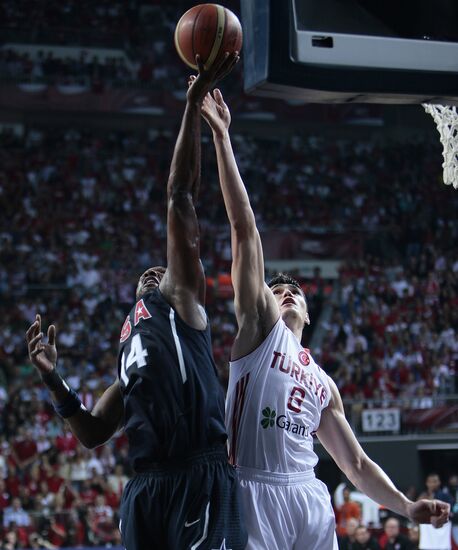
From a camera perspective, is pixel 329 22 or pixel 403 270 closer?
pixel 329 22

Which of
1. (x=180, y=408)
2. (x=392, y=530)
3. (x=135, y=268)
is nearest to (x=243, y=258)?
(x=180, y=408)

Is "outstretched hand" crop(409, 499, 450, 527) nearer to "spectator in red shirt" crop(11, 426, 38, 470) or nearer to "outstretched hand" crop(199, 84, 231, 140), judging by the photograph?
"outstretched hand" crop(199, 84, 231, 140)

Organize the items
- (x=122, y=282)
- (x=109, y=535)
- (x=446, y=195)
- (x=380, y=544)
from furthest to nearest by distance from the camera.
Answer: (x=446, y=195) → (x=122, y=282) → (x=109, y=535) → (x=380, y=544)

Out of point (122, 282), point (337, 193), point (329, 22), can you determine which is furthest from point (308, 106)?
point (329, 22)

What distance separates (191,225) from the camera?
11.3 ft

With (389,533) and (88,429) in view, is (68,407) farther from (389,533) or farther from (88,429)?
(389,533)

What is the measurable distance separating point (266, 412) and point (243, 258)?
2.16 ft

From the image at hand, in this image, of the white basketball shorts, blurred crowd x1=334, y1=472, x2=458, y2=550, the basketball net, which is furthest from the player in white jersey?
blurred crowd x1=334, y1=472, x2=458, y2=550

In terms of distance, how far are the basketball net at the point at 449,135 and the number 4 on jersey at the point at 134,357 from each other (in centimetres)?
229

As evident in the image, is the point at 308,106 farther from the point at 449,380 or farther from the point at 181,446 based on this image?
the point at 181,446

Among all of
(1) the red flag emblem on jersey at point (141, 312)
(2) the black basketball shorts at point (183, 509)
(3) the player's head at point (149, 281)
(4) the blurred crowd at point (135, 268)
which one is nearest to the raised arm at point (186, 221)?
(1) the red flag emblem on jersey at point (141, 312)

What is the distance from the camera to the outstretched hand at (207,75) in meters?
3.53

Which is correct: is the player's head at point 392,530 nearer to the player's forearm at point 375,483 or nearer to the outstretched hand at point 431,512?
the player's forearm at point 375,483

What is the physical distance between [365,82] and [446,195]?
18.8 meters
